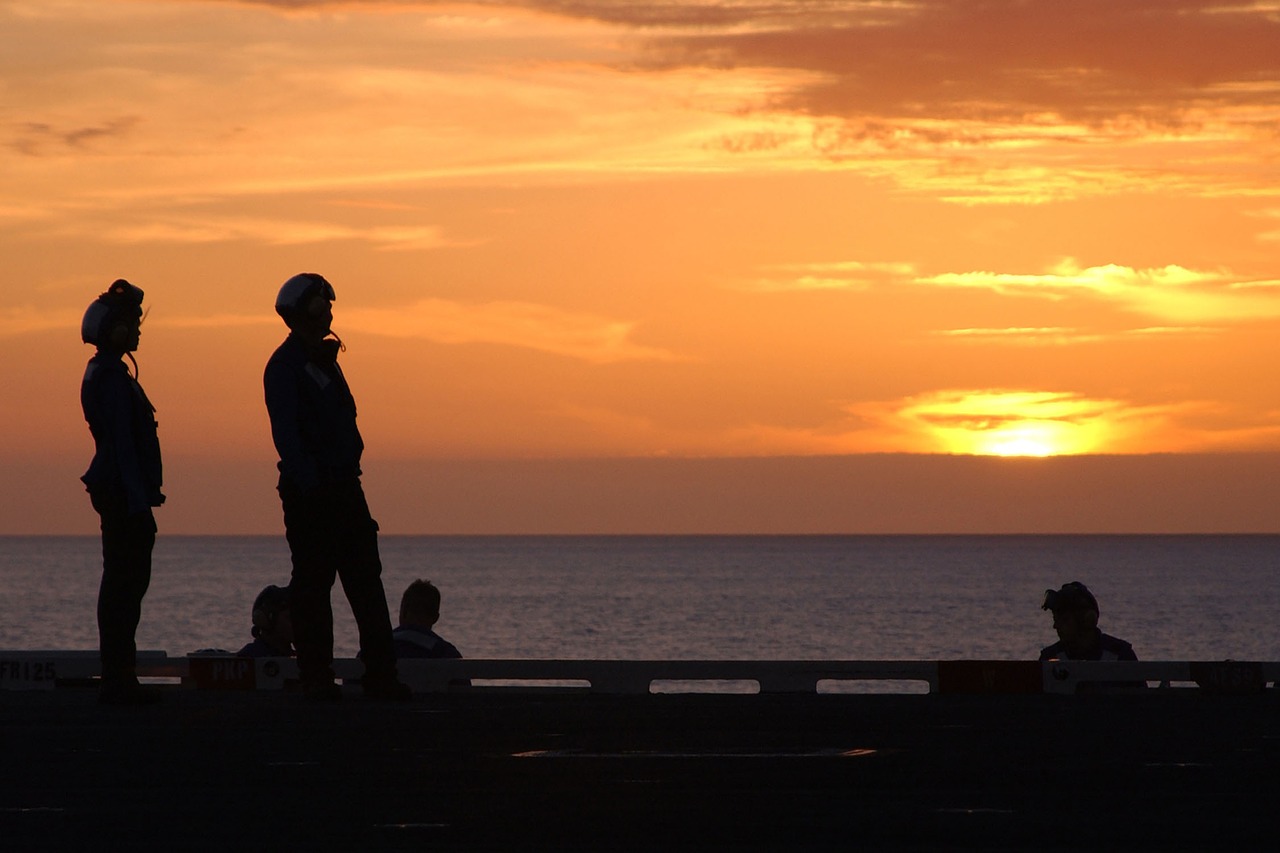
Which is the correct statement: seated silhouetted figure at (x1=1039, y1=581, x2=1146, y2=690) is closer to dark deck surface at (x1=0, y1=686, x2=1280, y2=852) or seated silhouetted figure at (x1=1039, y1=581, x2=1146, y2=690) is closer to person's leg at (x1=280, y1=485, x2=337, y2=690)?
dark deck surface at (x1=0, y1=686, x2=1280, y2=852)

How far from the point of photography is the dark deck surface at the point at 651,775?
542 cm

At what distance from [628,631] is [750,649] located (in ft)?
53.2

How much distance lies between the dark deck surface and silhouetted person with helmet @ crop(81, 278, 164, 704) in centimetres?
86

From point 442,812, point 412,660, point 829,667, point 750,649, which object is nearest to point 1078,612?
point 829,667

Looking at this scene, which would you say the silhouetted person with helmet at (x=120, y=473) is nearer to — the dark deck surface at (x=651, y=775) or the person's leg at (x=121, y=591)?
the person's leg at (x=121, y=591)

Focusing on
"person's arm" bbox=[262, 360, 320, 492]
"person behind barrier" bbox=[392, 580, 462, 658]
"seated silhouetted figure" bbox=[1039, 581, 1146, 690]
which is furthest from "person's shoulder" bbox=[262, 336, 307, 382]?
"seated silhouetted figure" bbox=[1039, 581, 1146, 690]

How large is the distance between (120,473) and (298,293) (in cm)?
129

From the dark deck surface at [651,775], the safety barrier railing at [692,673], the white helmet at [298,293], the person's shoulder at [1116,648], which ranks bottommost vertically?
the dark deck surface at [651,775]

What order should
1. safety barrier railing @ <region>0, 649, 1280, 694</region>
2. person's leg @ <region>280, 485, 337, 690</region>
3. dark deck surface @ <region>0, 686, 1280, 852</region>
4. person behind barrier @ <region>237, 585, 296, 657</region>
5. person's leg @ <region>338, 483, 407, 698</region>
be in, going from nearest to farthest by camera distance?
dark deck surface @ <region>0, 686, 1280, 852</region> → safety barrier railing @ <region>0, 649, 1280, 694</region> → person's leg @ <region>280, 485, 337, 690</region> → person's leg @ <region>338, 483, 407, 698</region> → person behind barrier @ <region>237, 585, 296, 657</region>

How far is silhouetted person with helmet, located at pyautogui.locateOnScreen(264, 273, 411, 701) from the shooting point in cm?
1072

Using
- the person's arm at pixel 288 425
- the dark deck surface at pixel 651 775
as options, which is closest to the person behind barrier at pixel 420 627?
the person's arm at pixel 288 425


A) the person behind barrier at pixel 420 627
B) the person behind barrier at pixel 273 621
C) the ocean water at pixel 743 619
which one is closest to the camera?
the person behind barrier at pixel 420 627

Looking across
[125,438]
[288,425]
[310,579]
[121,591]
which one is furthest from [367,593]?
[125,438]

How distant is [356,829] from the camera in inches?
219
